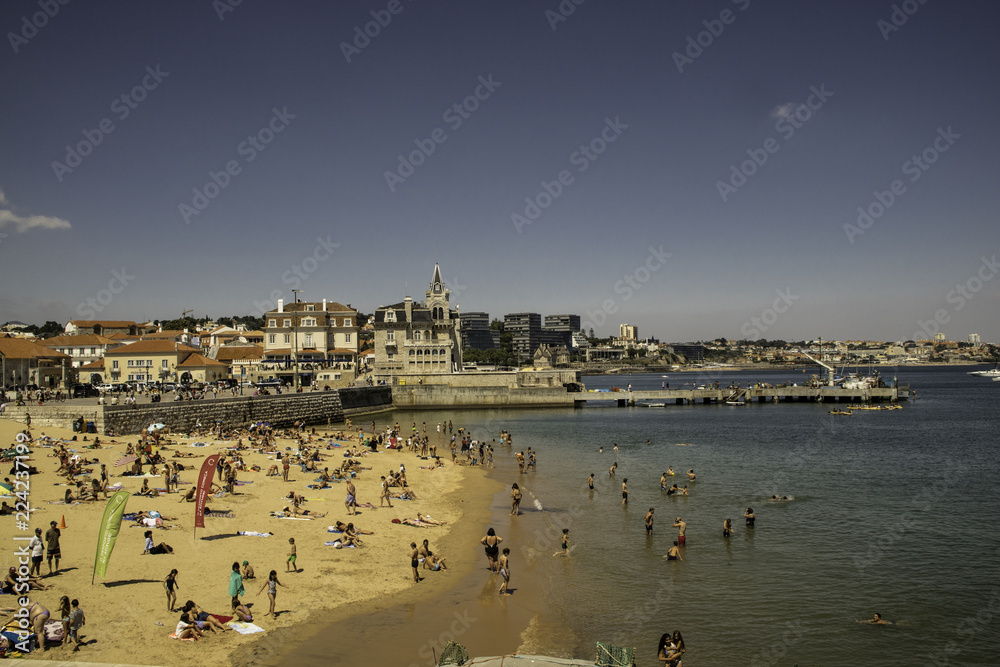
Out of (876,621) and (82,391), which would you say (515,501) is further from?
(82,391)

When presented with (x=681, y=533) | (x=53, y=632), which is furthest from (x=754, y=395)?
(x=53, y=632)

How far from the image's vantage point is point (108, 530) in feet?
44.6

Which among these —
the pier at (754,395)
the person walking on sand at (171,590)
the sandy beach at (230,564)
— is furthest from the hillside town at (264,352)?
the person walking on sand at (171,590)

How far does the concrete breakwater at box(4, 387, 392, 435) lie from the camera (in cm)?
3534

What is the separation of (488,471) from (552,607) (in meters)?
20.2

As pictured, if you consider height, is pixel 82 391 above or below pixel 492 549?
above

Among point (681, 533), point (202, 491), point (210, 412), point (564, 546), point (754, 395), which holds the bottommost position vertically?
point (754, 395)

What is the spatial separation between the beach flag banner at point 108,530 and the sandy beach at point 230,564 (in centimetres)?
69

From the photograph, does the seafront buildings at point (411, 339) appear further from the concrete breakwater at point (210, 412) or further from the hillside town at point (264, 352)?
the concrete breakwater at point (210, 412)

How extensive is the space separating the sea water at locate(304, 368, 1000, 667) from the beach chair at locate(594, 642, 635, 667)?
213 centimetres

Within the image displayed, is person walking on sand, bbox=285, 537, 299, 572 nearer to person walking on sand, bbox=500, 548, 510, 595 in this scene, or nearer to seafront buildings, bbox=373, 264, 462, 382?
person walking on sand, bbox=500, 548, 510, 595

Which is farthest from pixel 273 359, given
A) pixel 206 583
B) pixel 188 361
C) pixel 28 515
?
pixel 206 583

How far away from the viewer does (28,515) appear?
1794 centimetres

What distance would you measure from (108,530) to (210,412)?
32337 millimetres
